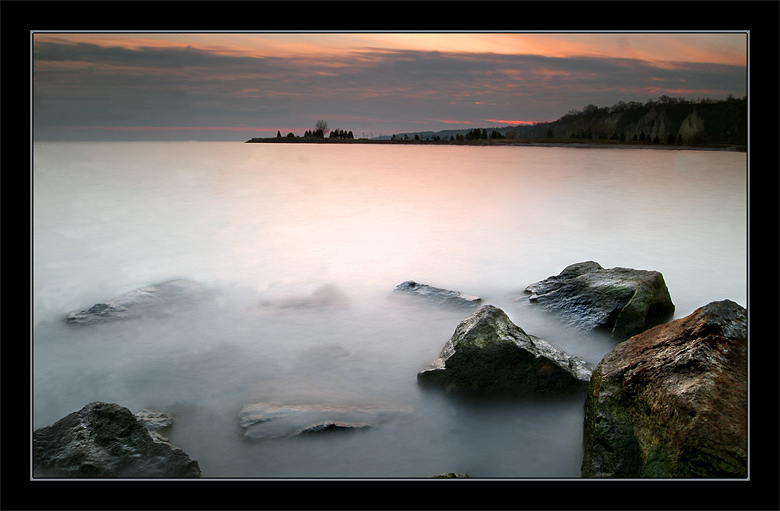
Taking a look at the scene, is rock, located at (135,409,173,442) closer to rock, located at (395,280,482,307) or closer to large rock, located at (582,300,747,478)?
large rock, located at (582,300,747,478)

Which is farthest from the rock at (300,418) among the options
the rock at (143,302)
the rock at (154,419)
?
the rock at (143,302)

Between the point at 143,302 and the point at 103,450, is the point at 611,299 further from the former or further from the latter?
the point at 143,302

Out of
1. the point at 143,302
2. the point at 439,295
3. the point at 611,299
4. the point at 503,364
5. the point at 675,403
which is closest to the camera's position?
the point at 675,403

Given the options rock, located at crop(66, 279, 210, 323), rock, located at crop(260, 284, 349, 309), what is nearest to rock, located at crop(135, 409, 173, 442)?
rock, located at crop(66, 279, 210, 323)

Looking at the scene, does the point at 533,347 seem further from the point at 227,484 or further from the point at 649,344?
the point at 227,484

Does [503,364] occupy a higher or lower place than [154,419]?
higher

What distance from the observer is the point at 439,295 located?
6805mm

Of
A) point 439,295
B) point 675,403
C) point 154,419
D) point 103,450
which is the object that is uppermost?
point 439,295

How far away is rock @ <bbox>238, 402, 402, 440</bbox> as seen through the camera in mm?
4016

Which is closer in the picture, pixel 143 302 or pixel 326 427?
pixel 326 427

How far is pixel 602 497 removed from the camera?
2.48 m

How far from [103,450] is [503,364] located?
114 inches

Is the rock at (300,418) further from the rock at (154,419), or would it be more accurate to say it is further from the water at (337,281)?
the rock at (154,419)

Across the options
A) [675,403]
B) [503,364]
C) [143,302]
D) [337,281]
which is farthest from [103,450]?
[337,281]
